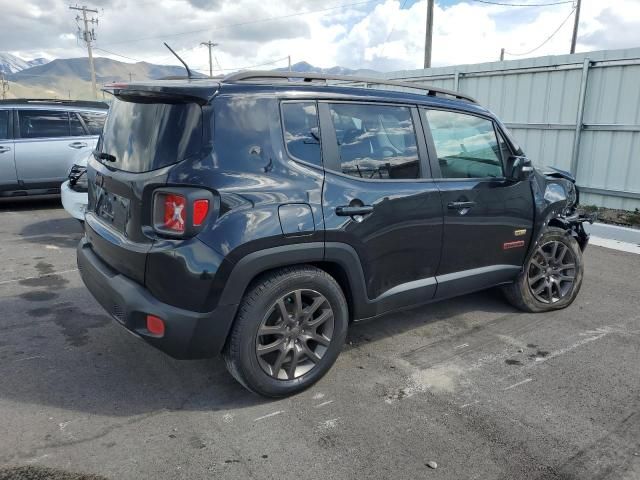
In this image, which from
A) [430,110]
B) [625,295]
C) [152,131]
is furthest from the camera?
[625,295]

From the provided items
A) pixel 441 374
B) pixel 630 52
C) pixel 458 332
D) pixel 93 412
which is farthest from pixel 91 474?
pixel 630 52

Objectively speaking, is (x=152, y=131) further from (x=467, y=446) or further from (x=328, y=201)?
(x=467, y=446)

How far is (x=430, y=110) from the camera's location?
362cm

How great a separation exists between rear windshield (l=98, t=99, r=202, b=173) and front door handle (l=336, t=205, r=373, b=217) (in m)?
0.88

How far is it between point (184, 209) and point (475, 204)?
85.0 inches

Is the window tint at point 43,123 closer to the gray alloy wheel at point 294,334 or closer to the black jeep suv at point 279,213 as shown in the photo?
the black jeep suv at point 279,213

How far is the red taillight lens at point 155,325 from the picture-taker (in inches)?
106

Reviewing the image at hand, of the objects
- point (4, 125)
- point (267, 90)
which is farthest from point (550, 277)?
point (4, 125)

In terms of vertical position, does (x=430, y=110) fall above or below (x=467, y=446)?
above

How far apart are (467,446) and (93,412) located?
2057 mm

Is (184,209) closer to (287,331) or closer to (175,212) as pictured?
(175,212)

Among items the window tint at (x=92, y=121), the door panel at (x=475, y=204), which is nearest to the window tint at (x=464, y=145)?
the door panel at (x=475, y=204)

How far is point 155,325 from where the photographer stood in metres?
2.71

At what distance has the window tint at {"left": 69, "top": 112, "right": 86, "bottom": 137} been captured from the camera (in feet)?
28.8
